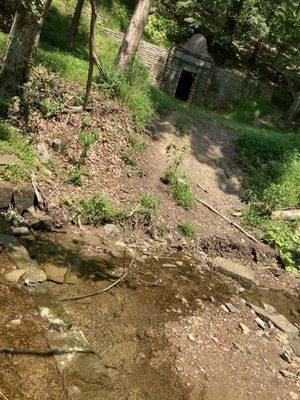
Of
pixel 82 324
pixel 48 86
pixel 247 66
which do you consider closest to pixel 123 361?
pixel 82 324

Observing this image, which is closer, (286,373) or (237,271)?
(286,373)

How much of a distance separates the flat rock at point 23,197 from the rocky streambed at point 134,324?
29.2 inches

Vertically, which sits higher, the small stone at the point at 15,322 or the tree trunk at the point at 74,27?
the tree trunk at the point at 74,27

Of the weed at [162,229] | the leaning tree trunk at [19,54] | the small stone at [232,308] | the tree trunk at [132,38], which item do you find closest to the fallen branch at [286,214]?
the weed at [162,229]

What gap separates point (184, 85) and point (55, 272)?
2044cm

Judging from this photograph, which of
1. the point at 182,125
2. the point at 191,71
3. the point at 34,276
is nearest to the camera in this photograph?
the point at 34,276

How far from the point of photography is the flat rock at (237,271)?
361 inches

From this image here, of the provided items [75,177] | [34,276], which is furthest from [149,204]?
[34,276]

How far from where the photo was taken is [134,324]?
636 cm

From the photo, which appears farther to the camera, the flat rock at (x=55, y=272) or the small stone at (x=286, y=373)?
the flat rock at (x=55, y=272)

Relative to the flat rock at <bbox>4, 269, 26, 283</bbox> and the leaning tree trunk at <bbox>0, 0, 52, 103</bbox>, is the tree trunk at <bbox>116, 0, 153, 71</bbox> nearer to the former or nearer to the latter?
the leaning tree trunk at <bbox>0, 0, 52, 103</bbox>

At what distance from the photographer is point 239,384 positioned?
5.88 m

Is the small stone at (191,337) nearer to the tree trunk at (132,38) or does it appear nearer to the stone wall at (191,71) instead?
the tree trunk at (132,38)

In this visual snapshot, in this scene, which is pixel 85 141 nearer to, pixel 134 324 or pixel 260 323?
pixel 134 324
